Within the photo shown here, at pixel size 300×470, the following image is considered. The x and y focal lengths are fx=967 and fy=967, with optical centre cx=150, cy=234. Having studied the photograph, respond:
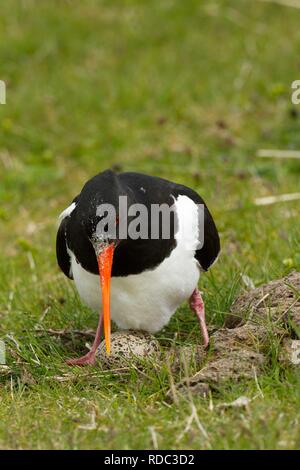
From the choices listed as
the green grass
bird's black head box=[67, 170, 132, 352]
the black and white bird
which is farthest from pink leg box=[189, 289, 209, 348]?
bird's black head box=[67, 170, 132, 352]

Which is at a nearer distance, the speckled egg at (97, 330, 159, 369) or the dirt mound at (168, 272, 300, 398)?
the dirt mound at (168, 272, 300, 398)

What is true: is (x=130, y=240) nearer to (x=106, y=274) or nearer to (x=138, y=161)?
(x=106, y=274)

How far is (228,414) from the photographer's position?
458 centimetres

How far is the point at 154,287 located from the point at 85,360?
2.18ft

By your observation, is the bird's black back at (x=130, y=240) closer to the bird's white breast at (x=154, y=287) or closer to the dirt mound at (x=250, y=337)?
the bird's white breast at (x=154, y=287)

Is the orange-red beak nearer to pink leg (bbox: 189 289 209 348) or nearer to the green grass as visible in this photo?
the green grass

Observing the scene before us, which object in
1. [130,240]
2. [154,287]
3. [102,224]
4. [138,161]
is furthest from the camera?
[138,161]

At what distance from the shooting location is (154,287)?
532 cm

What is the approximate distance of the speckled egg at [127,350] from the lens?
17.4ft

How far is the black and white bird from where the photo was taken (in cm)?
506

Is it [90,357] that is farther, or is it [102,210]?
[90,357]

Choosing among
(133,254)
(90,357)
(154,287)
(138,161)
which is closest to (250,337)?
(154,287)

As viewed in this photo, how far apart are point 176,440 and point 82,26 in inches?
314

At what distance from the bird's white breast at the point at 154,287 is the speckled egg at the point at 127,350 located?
10 cm
